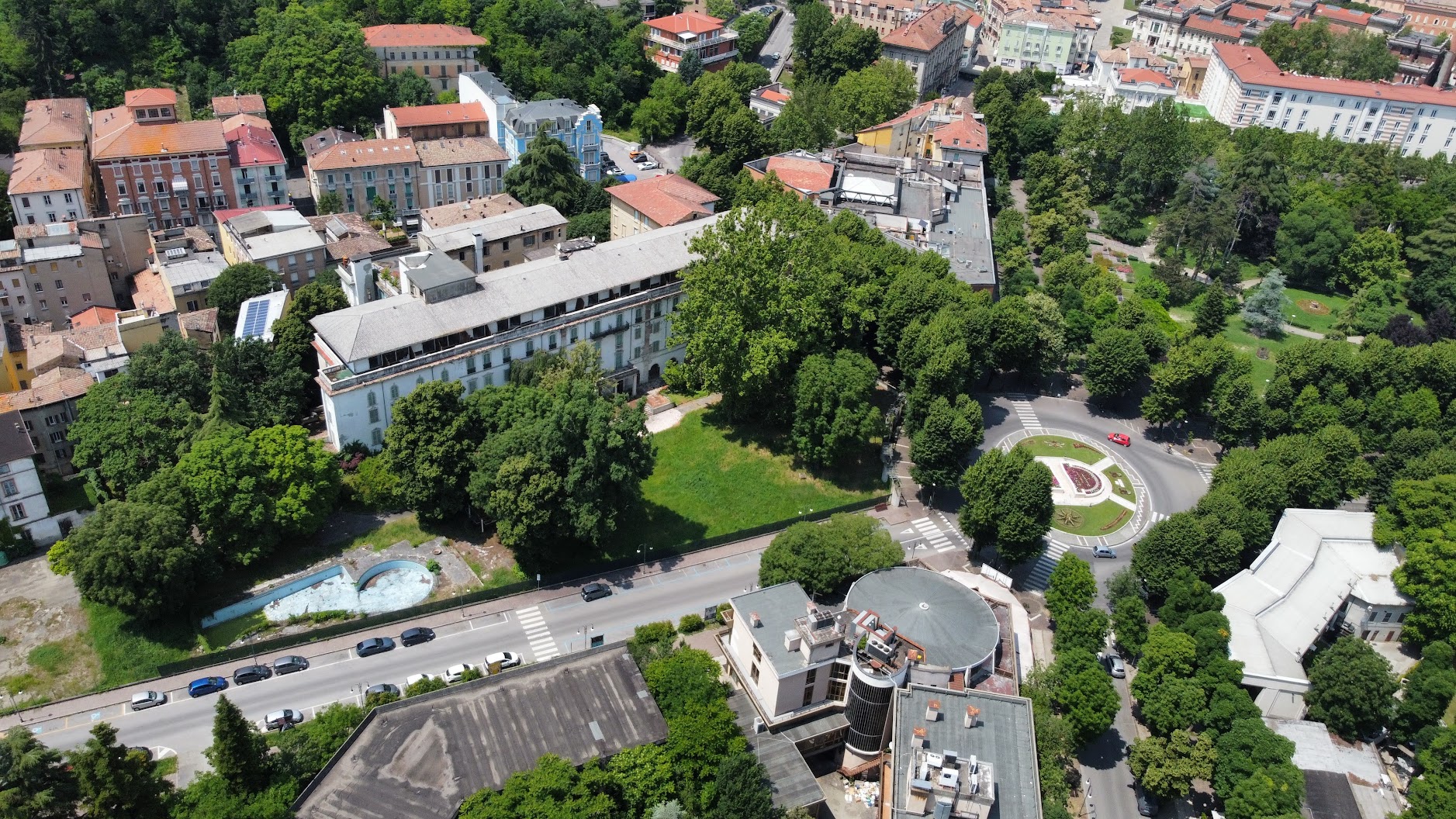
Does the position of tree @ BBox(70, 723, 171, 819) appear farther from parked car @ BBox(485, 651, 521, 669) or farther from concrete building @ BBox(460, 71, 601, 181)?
concrete building @ BBox(460, 71, 601, 181)

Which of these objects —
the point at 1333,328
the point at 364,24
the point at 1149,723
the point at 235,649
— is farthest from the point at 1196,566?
the point at 364,24

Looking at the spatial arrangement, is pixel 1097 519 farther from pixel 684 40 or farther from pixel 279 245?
pixel 684 40

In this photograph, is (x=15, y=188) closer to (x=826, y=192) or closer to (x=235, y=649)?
(x=235, y=649)

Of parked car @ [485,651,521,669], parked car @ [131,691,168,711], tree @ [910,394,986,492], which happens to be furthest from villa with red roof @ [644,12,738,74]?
parked car @ [131,691,168,711]

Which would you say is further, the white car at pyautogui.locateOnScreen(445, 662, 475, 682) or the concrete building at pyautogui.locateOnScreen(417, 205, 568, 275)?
the concrete building at pyautogui.locateOnScreen(417, 205, 568, 275)

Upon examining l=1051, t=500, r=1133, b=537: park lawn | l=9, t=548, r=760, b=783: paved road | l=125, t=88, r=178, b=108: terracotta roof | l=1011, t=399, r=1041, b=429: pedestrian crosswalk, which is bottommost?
l=9, t=548, r=760, b=783: paved road

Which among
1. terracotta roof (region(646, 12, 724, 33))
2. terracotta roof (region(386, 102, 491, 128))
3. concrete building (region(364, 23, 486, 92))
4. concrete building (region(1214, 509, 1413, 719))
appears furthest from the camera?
terracotta roof (region(646, 12, 724, 33))

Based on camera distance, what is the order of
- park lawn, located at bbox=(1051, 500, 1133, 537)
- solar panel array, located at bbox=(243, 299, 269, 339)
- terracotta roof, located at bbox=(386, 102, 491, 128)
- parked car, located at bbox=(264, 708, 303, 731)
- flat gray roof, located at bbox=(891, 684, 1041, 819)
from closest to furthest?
1. flat gray roof, located at bbox=(891, 684, 1041, 819)
2. parked car, located at bbox=(264, 708, 303, 731)
3. park lawn, located at bbox=(1051, 500, 1133, 537)
4. solar panel array, located at bbox=(243, 299, 269, 339)
5. terracotta roof, located at bbox=(386, 102, 491, 128)

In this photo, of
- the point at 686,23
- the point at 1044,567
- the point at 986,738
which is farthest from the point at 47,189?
the point at 986,738
